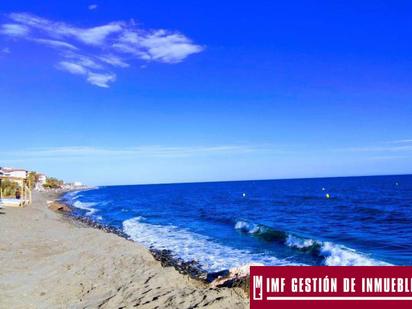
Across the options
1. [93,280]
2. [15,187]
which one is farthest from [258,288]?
[15,187]

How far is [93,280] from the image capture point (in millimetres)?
11906

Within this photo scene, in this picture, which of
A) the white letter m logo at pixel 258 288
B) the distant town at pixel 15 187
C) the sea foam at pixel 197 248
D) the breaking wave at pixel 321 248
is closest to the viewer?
the white letter m logo at pixel 258 288

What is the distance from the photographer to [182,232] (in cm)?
2836

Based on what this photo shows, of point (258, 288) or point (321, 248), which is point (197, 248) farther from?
point (258, 288)

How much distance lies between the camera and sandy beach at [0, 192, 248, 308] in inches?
368

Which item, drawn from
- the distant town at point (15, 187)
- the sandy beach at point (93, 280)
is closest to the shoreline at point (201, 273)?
the sandy beach at point (93, 280)

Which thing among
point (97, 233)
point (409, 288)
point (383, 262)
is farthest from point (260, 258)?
point (409, 288)

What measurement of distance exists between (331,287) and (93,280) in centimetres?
793

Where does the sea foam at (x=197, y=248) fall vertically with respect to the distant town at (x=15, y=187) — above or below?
below

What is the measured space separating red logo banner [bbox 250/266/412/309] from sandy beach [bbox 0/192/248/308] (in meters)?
2.12

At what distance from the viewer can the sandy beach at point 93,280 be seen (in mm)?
9344

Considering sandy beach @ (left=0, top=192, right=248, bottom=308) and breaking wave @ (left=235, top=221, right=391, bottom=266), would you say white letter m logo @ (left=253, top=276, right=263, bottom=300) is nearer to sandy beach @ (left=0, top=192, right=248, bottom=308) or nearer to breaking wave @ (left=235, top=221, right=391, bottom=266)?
sandy beach @ (left=0, top=192, right=248, bottom=308)

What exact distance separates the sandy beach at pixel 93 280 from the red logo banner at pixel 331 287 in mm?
2119

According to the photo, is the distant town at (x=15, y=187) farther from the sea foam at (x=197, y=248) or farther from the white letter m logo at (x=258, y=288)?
the white letter m logo at (x=258, y=288)
